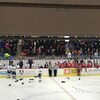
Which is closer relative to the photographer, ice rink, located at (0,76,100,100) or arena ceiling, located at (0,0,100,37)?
arena ceiling, located at (0,0,100,37)

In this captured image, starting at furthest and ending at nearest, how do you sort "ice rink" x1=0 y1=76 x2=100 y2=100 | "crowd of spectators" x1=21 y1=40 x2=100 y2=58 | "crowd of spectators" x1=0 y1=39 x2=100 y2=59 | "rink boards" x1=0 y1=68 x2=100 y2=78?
1. "crowd of spectators" x1=21 y1=40 x2=100 y2=58
2. "crowd of spectators" x1=0 y1=39 x2=100 y2=59
3. "rink boards" x1=0 y1=68 x2=100 y2=78
4. "ice rink" x1=0 y1=76 x2=100 y2=100

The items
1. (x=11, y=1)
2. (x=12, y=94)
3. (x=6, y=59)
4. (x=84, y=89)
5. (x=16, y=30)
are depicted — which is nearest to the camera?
(x=11, y=1)

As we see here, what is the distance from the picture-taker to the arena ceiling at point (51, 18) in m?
1.04

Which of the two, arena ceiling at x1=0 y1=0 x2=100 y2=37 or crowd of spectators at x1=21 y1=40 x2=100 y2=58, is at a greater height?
crowd of spectators at x1=21 y1=40 x2=100 y2=58

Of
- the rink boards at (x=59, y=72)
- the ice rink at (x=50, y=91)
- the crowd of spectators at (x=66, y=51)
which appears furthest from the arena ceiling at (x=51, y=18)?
the crowd of spectators at (x=66, y=51)

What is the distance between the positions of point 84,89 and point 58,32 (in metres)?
12.4

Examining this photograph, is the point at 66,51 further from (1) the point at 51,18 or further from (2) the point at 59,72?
(1) the point at 51,18

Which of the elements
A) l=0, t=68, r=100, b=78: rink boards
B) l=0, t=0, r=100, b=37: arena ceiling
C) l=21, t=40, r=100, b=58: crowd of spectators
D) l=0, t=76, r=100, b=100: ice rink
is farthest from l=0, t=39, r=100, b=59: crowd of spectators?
l=0, t=0, r=100, b=37: arena ceiling

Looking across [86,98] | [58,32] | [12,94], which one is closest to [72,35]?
[58,32]

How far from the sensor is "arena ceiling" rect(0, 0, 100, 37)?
1043 mm

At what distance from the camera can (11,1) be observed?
3.28ft

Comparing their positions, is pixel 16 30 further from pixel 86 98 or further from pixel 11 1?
pixel 86 98

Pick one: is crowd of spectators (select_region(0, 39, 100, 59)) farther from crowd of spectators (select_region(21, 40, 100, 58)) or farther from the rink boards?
the rink boards

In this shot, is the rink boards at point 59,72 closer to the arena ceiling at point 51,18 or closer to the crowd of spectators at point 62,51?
the crowd of spectators at point 62,51
